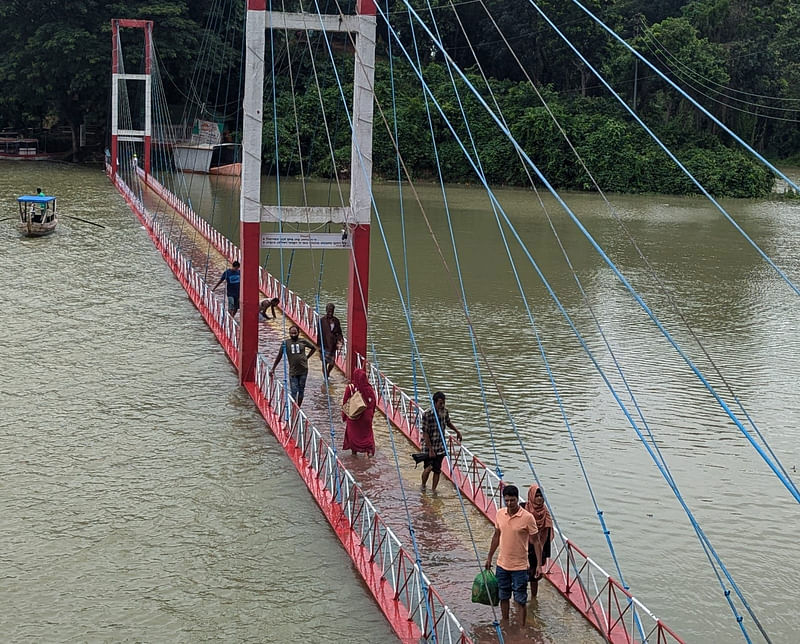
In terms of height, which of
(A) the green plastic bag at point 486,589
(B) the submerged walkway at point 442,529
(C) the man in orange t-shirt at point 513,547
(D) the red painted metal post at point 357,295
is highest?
(D) the red painted metal post at point 357,295

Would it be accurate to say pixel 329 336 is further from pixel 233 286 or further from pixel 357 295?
pixel 233 286

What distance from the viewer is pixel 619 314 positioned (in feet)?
73.6

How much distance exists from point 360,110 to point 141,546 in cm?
693

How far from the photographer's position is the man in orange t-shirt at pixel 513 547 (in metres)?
7.97

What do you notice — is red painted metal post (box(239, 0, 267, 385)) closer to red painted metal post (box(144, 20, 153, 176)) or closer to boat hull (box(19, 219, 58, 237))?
boat hull (box(19, 219, 58, 237))

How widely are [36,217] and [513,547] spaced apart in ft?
80.6

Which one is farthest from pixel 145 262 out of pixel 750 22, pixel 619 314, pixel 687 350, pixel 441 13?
pixel 750 22

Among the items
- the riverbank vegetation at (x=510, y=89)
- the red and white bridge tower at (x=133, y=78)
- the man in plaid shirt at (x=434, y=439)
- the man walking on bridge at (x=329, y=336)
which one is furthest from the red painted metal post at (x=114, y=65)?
the man in plaid shirt at (x=434, y=439)

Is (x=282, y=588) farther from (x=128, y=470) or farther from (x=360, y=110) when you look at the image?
(x=360, y=110)

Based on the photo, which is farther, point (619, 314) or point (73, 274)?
point (73, 274)

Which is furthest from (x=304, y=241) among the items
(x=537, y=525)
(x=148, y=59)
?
(x=148, y=59)

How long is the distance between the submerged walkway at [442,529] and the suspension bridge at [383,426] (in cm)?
2

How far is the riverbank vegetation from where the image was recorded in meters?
47.7

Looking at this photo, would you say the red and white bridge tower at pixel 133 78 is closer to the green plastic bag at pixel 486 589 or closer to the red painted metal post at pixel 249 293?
the red painted metal post at pixel 249 293
